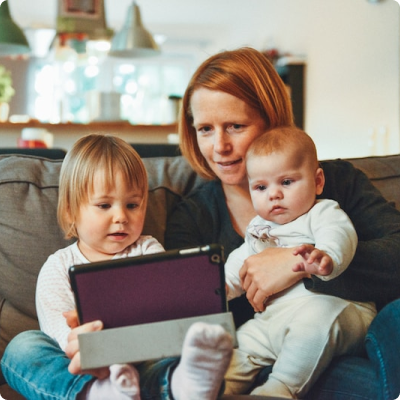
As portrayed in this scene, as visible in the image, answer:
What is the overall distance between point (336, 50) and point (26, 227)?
4.25m

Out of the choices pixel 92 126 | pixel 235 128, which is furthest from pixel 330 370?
pixel 92 126

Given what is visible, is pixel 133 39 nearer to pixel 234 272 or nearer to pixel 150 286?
pixel 234 272

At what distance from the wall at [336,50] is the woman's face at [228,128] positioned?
132 centimetres

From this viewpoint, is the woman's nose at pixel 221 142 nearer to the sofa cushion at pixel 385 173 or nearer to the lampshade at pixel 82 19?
the sofa cushion at pixel 385 173

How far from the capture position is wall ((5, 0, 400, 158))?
170 inches

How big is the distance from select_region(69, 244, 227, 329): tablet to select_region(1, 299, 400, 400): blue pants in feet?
0.39

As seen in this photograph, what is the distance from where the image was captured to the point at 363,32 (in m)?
4.67

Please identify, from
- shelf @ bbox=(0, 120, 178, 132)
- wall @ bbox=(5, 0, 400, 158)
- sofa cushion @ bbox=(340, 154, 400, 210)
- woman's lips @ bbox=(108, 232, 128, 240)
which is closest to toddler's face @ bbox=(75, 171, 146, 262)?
woman's lips @ bbox=(108, 232, 128, 240)

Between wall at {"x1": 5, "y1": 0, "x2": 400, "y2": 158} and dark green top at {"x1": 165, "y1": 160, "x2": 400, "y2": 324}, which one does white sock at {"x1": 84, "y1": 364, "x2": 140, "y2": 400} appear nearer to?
dark green top at {"x1": 165, "y1": 160, "x2": 400, "y2": 324}

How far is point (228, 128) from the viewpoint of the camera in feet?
5.15

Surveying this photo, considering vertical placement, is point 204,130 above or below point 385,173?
above

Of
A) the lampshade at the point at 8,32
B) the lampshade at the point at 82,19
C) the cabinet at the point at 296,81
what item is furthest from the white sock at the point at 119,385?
the cabinet at the point at 296,81

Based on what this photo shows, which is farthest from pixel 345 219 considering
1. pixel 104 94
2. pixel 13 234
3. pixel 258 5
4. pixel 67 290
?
pixel 258 5

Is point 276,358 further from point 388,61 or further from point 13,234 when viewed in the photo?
point 388,61
